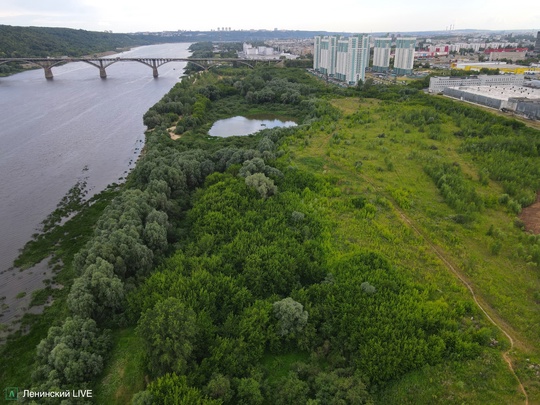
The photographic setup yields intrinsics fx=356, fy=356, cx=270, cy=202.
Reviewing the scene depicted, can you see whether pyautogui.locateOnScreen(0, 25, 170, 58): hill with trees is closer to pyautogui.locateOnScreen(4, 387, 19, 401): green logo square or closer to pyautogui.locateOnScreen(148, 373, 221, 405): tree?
pyautogui.locateOnScreen(4, 387, 19, 401): green logo square

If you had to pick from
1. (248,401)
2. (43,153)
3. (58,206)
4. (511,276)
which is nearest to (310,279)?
(248,401)

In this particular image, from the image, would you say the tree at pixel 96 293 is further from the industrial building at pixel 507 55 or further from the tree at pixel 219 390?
the industrial building at pixel 507 55

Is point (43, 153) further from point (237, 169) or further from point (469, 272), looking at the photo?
point (469, 272)

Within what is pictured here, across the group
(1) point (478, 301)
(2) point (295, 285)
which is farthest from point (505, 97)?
(2) point (295, 285)

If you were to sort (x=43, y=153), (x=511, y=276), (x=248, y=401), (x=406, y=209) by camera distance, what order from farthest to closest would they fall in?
1. (x=43, y=153)
2. (x=406, y=209)
3. (x=511, y=276)
4. (x=248, y=401)

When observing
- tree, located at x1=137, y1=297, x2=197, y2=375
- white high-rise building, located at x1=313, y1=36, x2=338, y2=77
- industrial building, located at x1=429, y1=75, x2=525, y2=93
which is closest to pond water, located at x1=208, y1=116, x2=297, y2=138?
industrial building, located at x1=429, y1=75, x2=525, y2=93

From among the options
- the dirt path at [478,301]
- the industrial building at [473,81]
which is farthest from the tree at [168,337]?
the industrial building at [473,81]

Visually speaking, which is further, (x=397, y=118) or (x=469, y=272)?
(x=397, y=118)

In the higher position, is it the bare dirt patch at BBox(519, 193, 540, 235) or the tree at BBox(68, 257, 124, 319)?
the tree at BBox(68, 257, 124, 319)
